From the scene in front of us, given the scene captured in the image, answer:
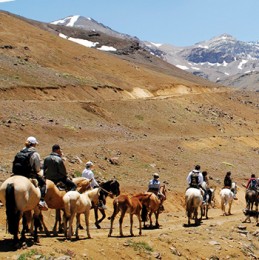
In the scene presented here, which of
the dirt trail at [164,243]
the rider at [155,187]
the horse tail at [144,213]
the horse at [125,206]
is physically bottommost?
the dirt trail at [164,243]

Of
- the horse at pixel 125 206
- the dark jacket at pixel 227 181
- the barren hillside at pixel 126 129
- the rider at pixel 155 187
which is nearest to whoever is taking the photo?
the horse at pixel 125 206

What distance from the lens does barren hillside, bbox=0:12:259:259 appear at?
2131 cm

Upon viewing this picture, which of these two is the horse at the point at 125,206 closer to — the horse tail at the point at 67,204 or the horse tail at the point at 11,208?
the horse tail at the point at 67,204

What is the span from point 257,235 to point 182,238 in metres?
5.04

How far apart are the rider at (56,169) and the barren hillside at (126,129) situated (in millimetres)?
1897

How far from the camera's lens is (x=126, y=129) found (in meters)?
56.8

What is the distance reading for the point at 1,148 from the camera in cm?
3709

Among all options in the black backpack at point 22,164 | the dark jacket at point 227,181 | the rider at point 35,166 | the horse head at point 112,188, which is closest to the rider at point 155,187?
the horse head at point 112,188

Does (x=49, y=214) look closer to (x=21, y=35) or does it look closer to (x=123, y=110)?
Answer: (x=123, y=110)

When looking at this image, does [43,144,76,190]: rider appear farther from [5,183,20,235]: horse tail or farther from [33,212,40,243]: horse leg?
[5,183,20,235]: horse tail

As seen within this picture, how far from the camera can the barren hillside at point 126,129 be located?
21312 millimetres

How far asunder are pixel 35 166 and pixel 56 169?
2.26 metres

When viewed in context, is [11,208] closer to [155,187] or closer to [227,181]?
[155,187]

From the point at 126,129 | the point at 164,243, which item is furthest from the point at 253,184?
the point at 126,129
